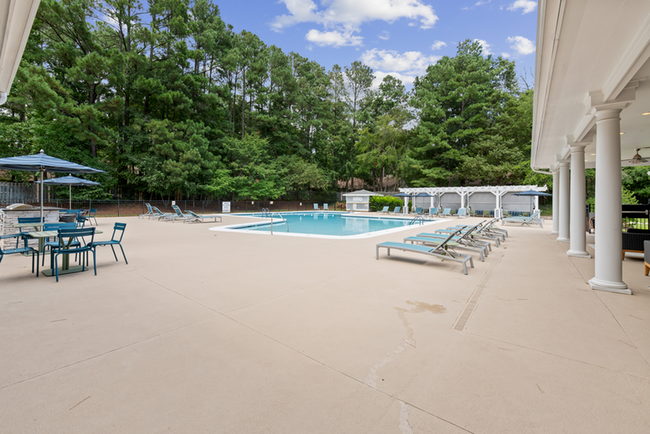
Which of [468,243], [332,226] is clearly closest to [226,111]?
[332,226]

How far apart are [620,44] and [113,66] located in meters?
28.9

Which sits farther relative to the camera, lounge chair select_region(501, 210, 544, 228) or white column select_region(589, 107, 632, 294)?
lounge chair select_region(501, 210, 544, 228)

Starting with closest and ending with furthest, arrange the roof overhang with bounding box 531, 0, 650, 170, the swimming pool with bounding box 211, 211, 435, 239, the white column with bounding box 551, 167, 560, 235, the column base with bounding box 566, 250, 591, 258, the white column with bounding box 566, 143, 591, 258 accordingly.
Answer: the roof overhang with bounding box 531, 0, 650, 170, the white column with bounding box 566, 143, 591, 258, the column base with bounding box 566, 250, 591, 258, the swimming pool with bounding box 211, 211, 435, 239, the white column with bounding box 551, 167, 560, 235

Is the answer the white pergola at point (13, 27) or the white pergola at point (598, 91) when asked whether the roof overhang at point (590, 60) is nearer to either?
the white pergola at point (598, 91)

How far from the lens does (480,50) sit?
124 feet

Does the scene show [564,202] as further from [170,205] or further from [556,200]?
[170,205]

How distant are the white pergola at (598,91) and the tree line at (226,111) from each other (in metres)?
24.7

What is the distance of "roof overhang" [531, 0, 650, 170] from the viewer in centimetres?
281

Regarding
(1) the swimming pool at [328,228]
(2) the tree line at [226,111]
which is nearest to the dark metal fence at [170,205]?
(2) the tree line at [226,111]

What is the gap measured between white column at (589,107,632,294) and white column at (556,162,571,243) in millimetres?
5759

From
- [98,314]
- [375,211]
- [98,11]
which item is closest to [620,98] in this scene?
[98,314]

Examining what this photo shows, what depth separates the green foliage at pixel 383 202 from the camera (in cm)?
2750

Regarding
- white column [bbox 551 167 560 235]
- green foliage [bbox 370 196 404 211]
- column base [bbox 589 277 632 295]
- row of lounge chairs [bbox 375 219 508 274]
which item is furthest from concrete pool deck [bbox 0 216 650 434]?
green foliage [bbox 370 196 404 211]

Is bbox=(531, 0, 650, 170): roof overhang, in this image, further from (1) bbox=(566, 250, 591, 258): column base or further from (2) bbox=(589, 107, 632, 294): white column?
(1) bbox=(566, 250, 591, 258): column base
